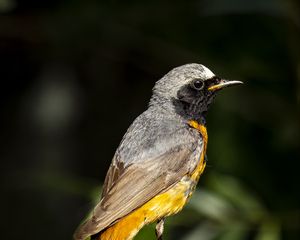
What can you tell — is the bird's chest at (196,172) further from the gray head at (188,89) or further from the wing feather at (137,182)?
the gray head at (188,89)

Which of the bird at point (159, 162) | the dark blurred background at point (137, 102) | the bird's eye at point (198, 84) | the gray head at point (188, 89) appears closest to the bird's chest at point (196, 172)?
the bird at point (159, 162)

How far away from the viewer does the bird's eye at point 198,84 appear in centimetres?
654

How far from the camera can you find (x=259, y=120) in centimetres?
795

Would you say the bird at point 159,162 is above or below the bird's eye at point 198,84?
below

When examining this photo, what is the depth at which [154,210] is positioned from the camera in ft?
20.0

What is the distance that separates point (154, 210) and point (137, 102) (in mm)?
3806

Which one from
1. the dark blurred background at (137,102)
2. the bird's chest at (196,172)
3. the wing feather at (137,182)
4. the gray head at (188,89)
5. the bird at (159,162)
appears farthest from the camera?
the dark blurred background at (137,102)

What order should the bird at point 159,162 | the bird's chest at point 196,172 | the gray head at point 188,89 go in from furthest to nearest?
the gray head at point 188,89 < the bird's chest at point 196,172 < the bird at point 159,162

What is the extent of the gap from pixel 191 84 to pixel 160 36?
195 cm

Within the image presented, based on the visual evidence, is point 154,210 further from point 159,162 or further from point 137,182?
point 159,162

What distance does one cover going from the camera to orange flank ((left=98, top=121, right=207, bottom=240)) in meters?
5.98

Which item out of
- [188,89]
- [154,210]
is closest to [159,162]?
[154,210]

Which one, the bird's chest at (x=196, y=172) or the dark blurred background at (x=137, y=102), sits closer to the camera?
the bird's chest at (x=196, y=172)

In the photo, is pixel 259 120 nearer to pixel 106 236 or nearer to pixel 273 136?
pixel 273 136
